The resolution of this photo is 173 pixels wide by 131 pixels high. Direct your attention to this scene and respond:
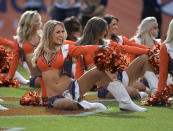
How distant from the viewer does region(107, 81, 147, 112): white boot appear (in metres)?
6.61

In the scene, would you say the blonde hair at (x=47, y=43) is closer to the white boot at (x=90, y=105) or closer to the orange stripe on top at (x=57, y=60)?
the orange stripe on top at (x=57, y=60)

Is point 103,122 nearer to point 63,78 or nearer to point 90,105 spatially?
point 90,105

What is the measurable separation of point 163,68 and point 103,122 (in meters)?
1.80

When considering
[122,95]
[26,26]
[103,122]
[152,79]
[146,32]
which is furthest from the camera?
[146,32]

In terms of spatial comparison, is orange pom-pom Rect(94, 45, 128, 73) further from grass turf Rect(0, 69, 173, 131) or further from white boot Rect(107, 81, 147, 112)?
grass turf Rect(0, 69, 173, 131)

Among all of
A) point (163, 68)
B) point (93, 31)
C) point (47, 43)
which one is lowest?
point (163, 68)

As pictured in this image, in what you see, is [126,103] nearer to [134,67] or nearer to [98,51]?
[98,51]

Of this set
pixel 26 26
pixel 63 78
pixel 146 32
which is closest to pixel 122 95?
pixel 63 78

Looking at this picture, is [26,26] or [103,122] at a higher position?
[26,26]

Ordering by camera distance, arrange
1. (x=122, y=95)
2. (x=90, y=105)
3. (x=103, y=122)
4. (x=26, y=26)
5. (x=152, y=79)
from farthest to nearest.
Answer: (x=26, y=26) → (x=152, y=79) → (x=90, y=105) → (x=122, y=95) → (x=103, y=122)

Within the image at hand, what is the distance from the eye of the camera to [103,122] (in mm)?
5895

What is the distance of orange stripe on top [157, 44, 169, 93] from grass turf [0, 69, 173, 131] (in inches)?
24.9

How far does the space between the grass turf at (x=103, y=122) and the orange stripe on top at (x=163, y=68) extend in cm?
63

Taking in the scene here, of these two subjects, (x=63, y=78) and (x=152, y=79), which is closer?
(x=63, y=78)
